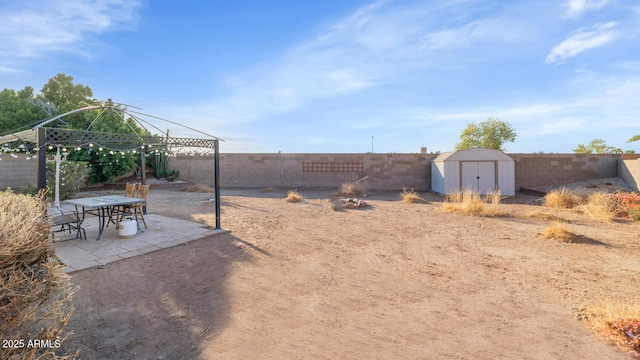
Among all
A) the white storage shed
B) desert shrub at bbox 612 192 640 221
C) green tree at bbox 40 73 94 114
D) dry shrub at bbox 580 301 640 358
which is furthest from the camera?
green tree at bbox 40 73 94 114

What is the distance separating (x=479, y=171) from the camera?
11.1m

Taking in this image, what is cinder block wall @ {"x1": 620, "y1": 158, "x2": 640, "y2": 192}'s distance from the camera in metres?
10.5

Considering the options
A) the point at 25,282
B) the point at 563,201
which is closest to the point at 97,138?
the point at 25,282

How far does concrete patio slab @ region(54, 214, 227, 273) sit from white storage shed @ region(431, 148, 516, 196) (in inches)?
352

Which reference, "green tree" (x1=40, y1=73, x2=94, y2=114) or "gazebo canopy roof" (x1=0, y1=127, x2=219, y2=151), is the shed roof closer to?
"gazebo canopy roof" (x1=0, y1=127, x2=219, y2=151)

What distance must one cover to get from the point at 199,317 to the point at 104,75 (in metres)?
9.16

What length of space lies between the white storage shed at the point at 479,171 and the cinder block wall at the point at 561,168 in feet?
5.53

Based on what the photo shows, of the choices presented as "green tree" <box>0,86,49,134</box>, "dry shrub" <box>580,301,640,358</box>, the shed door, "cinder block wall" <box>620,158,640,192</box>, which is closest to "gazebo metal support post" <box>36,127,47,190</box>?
"dry shrub" <box>580,301,640,358</box>

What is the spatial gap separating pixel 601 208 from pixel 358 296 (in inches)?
291

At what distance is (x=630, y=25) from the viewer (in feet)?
18.4

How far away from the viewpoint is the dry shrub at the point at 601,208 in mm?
6723

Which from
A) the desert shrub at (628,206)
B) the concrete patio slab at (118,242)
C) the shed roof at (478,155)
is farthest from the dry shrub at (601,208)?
the concrete patio slab at (118,242)

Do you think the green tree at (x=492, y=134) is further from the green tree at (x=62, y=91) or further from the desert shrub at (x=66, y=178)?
the green tree at (x=62, y=91)

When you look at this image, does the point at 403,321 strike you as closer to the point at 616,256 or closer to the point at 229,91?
the point at 616,256
